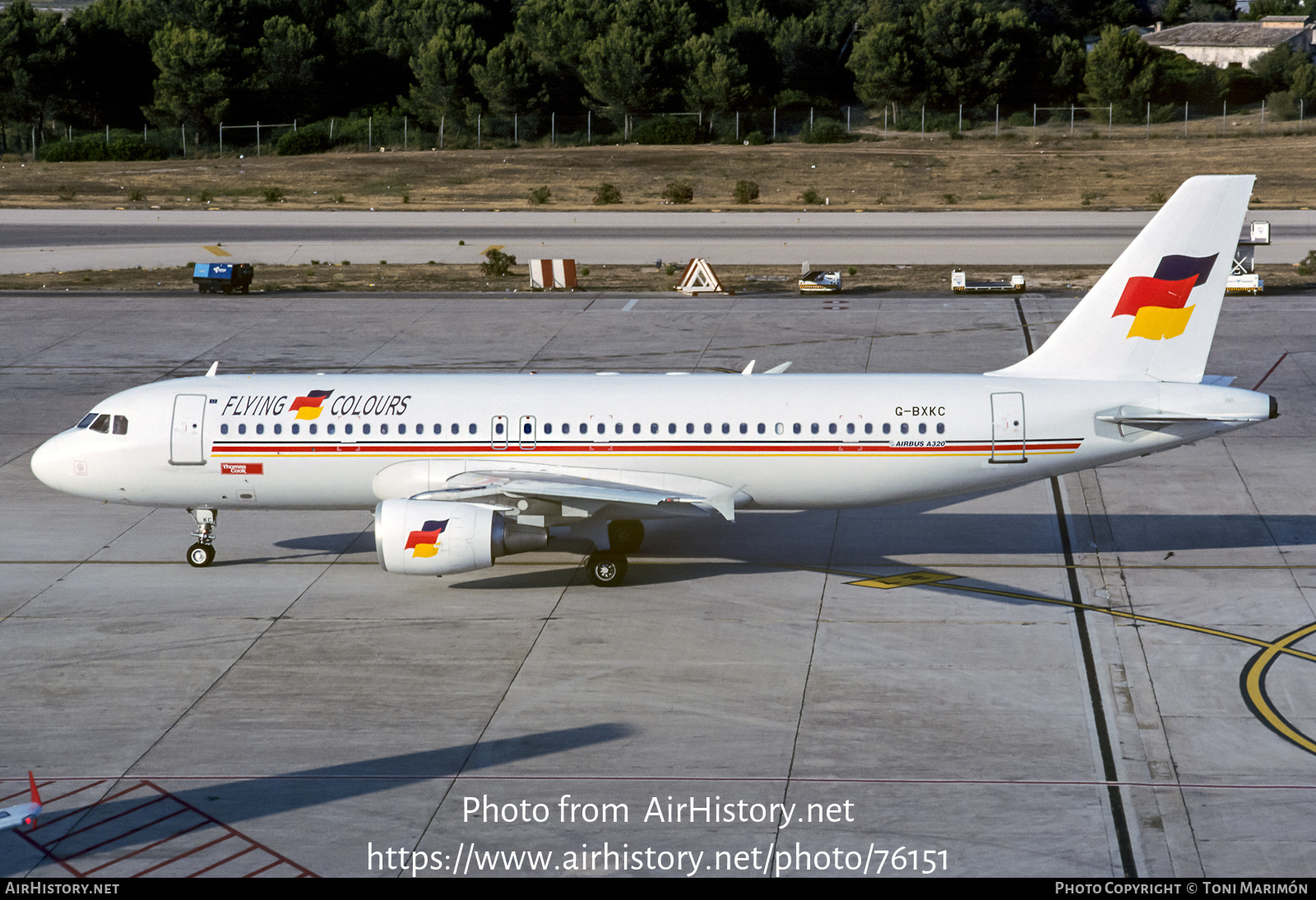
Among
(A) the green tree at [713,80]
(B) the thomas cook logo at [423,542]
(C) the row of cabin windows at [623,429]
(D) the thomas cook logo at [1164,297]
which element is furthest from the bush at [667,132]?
(B) the thomas cook logo at [423,542]

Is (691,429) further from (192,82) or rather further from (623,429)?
(192,82)

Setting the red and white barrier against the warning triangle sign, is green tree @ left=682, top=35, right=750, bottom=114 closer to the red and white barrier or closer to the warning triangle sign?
the red and white barrier

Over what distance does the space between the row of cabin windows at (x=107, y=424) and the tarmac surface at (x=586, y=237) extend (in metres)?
49.3

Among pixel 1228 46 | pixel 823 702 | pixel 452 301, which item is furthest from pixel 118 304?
pixel 1228 46

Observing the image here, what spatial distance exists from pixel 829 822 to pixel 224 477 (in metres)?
16.4

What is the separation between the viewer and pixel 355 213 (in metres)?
97.1

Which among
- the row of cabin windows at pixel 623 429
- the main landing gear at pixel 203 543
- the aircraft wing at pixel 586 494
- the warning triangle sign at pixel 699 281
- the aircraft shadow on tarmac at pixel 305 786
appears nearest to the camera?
the aircraft shadow on tarmac at pixel 305 786

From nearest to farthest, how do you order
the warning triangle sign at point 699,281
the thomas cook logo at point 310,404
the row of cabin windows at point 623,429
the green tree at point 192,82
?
the row of cabin windows at point 623,429 < the thomas cook logo at point 310,404 < the warning triangle sign at point 699,281 < the green tree at point 192,82

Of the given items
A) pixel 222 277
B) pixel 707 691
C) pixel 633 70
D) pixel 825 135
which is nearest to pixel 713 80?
pixel 633 70

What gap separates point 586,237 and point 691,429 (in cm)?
5873

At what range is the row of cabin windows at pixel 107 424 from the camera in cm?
2898

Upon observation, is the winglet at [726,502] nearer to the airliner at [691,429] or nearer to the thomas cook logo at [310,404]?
the airliner at [691,429]

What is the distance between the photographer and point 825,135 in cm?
12156

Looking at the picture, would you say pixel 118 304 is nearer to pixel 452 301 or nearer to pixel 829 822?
pixel 452 301
